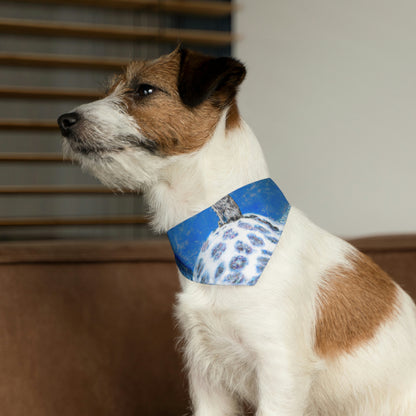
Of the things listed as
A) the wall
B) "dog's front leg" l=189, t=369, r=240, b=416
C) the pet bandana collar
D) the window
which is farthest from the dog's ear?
the window

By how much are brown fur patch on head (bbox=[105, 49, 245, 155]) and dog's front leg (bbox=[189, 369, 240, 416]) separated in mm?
509

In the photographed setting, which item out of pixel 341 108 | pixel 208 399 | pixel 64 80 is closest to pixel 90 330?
pixel 208 399

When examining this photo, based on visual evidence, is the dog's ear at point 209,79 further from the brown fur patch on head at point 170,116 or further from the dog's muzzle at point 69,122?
the dog's muzzle at point 69,122

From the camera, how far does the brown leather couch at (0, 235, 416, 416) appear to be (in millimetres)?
1464

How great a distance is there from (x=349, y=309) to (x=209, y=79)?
1.74ft

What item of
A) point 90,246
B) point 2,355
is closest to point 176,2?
point 90,246

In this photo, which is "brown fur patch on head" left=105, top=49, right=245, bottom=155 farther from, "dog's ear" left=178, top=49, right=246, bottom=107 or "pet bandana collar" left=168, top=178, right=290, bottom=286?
"pet bandana collar" left=168, top=178, right=290, bottom=286

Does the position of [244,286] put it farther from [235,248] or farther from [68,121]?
[68,121]


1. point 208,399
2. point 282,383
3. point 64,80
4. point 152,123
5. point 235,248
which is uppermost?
point 64,80

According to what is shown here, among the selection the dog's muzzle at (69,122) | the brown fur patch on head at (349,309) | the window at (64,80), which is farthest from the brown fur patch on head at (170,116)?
the window at (64,80)

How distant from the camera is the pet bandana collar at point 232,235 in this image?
102 centimetres

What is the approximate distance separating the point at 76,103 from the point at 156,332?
3.10m

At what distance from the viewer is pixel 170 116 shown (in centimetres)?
109

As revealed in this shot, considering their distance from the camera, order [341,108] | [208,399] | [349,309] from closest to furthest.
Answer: [349,309] < [208,399] < [341,108]
